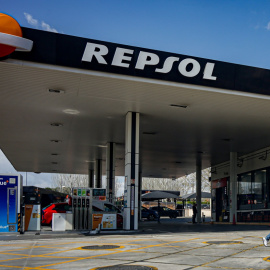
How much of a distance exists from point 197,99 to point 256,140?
38.6ft

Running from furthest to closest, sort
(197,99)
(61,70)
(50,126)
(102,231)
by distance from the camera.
→ (50,126) < (102,231) < (197,99) < (61,70)

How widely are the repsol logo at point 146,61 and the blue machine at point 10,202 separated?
22.3 ft

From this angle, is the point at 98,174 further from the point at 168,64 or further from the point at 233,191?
the point at 168,64

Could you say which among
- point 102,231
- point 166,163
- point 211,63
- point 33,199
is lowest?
point 102,231

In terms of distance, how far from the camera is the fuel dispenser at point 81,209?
811 inches

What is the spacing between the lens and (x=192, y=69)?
16734mm

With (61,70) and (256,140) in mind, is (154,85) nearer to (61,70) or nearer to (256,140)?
(61,70)

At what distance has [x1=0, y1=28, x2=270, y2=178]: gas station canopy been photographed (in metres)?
15.3

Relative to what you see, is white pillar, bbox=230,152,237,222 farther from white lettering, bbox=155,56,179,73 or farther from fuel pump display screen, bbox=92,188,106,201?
white lettering, bbox=155,56,179,73

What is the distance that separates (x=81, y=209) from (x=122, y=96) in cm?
616

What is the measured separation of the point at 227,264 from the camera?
8.87 metres

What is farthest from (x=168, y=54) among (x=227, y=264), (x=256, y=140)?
(x=256, y=140)

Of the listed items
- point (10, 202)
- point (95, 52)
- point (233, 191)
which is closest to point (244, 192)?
point (233, 191)

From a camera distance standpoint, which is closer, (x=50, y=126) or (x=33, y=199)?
(x=33, y=199)
